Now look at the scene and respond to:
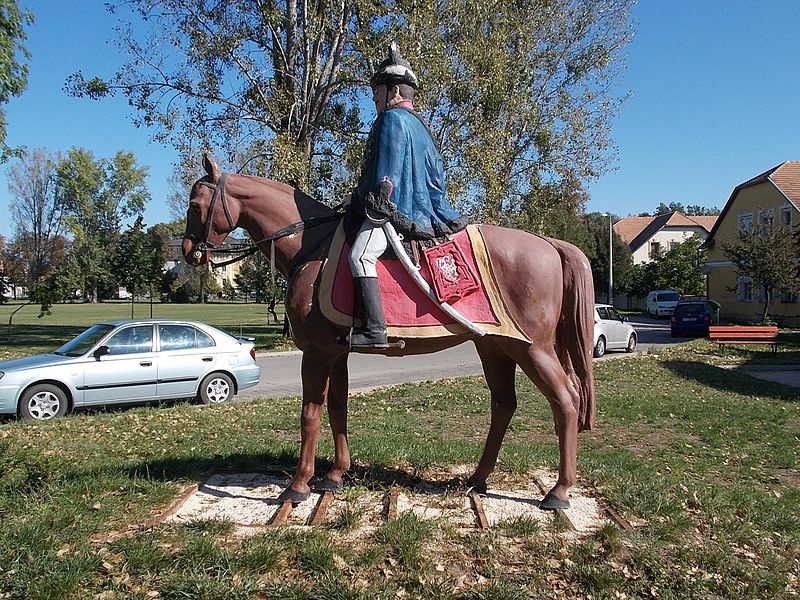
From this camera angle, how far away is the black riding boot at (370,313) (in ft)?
14.8

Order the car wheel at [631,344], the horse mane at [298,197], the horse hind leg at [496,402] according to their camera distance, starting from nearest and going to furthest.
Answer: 1. the horse mane at [298,197]
2. the horse hind leg at [496,402]
3. the car wheel at [631,344]

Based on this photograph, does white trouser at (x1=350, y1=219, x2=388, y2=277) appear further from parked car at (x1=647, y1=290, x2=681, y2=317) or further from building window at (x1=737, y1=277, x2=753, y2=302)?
parked car at (x1=647, y1=290, x2=681, y2=317)

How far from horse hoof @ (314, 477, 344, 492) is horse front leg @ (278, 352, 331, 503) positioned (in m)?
0.25

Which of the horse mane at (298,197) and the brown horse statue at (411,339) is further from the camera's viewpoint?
the horse mane at (298,197)

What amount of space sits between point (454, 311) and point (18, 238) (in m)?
84.7

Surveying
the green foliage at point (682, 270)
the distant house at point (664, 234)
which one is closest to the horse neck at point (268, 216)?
the green foliage at point (682, 270)

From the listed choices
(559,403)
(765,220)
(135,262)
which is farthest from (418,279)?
(765,220)

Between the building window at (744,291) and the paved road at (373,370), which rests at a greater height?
the building window at (744,291)

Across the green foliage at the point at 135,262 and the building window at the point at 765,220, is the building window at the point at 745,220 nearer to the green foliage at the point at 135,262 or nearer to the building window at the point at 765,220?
the building window at the point at 765,220

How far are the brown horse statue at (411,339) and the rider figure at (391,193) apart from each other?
Answer: 336mm

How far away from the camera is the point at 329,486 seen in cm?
514

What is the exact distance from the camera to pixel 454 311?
4.69 m

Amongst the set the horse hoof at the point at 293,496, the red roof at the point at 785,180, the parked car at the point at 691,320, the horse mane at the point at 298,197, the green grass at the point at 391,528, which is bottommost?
the green grass at the point at 391,528

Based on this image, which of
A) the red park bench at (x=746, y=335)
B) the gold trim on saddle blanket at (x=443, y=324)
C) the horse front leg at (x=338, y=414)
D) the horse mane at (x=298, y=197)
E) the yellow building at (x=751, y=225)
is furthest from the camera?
the yellow building at (x=751, y=225)
